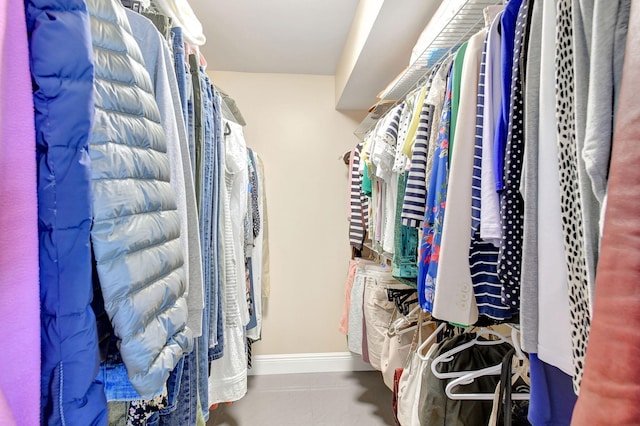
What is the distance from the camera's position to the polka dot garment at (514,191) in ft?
1.93

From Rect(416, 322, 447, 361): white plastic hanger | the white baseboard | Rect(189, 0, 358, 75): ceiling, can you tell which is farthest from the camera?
the white baseboard

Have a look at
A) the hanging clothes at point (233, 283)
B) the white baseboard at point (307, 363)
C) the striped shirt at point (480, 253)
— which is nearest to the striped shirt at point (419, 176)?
the striped shirt at point (480, 253)

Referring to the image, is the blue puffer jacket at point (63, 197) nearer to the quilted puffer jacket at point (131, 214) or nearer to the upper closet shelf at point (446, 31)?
the quilted puffer jacket at point (131, 214)

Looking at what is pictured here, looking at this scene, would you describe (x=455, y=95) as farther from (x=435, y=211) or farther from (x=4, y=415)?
(x=4, y=415)

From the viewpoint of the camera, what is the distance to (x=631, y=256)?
0.26 metres

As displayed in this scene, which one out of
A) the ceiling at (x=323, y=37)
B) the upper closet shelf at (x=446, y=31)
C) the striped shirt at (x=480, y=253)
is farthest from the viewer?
the ceiling at (x=323, y=37)

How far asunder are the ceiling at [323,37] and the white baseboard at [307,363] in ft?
6.48

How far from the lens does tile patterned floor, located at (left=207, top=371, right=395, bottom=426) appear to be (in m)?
1.85

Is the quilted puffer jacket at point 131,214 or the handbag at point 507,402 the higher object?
the quilted puffer jacket at point 131,214

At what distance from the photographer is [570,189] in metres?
0.46

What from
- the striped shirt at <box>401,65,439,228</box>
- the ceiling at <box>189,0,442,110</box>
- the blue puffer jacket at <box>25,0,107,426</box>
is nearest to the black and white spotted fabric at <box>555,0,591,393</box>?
the striped shirt at <box>401,65,439,228</box>

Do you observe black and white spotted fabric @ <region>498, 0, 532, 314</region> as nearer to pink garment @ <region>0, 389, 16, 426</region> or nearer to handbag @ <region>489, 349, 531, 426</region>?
handbag @ <region>489, 349, 531, 426</region>

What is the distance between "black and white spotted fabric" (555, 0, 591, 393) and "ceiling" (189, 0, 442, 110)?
97cm

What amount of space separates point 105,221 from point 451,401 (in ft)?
3.60
